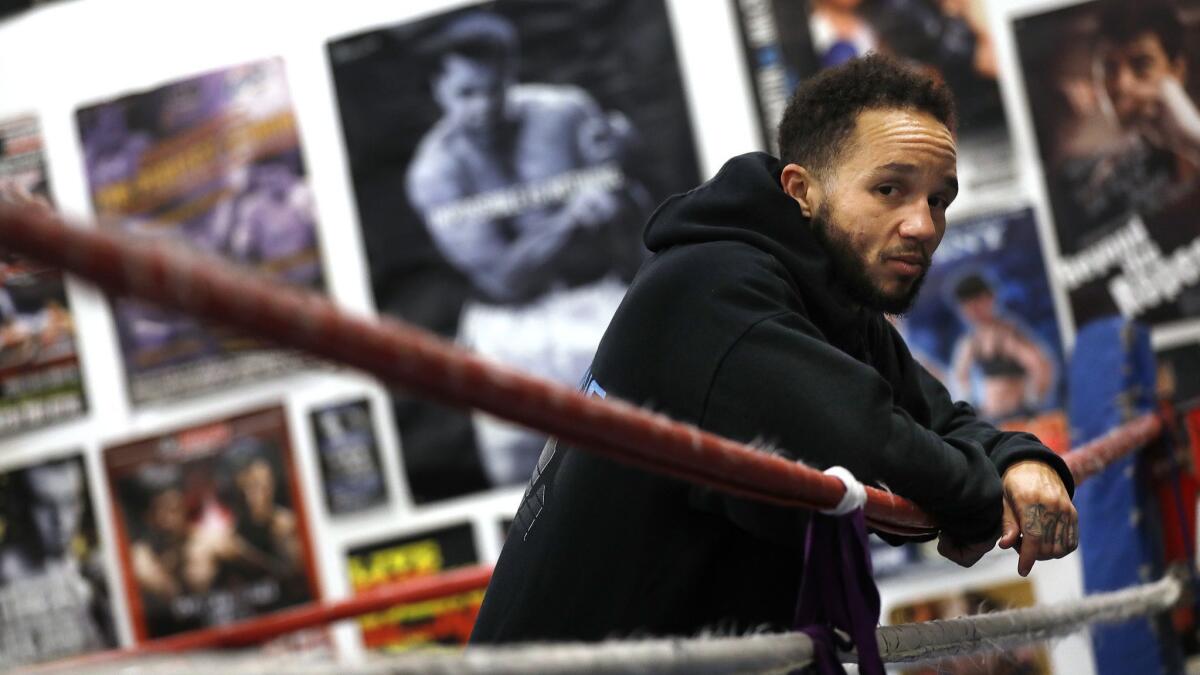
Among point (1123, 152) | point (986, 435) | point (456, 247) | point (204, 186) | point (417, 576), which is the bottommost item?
point (417, 576)

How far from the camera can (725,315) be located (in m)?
1.19

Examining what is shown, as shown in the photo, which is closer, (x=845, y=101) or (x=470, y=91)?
(x=845, y=101)

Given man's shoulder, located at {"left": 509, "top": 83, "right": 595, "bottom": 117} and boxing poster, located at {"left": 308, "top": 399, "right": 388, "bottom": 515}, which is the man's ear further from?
boxing poster, located at {"left": 308, "top": 399, "right": 388, "bottom": 515}

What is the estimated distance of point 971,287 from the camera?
3.31m

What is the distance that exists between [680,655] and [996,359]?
257 centimetres

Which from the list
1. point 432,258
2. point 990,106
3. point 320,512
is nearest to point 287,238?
point 432,258

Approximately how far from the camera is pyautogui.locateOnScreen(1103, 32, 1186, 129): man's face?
3.23 meters

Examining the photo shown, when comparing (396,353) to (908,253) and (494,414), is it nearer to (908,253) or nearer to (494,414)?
(494,414)

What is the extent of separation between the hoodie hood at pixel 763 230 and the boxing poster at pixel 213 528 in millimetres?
2386

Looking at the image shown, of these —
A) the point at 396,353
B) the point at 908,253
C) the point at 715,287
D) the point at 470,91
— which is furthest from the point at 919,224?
the point at 470,91

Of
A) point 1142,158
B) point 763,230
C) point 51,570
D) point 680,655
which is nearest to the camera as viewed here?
point 680,655

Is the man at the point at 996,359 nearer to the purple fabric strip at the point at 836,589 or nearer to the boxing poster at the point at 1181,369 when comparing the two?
the boxing poster at the point at 1181,369

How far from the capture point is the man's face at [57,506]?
3668 millimetres

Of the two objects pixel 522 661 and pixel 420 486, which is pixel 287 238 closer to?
pixel 420 486
